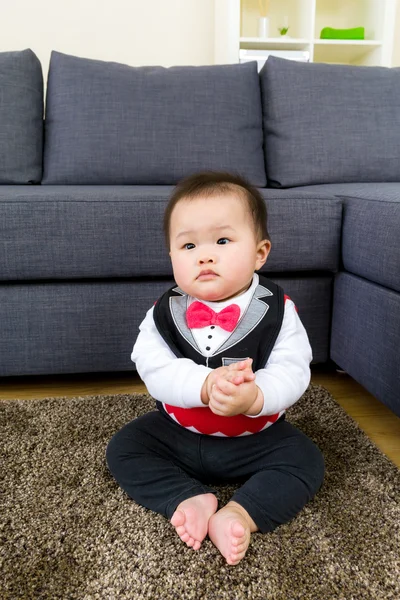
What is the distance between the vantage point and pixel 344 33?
9.51 feet

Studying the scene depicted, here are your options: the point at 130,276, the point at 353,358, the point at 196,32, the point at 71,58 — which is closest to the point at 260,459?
the point at 353,358

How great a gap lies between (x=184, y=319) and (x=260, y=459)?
26 cm

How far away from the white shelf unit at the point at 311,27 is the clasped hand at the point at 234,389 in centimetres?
246

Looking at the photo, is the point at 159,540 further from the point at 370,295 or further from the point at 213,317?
the point at 370,295

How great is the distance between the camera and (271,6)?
9.99 ft

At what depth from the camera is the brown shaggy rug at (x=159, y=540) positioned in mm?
632

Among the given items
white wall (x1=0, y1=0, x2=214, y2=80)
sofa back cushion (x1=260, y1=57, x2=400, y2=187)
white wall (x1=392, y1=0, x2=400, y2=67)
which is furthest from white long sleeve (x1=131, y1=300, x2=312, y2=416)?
white wall (x1=392, y1=0, x2=400, y2=67)

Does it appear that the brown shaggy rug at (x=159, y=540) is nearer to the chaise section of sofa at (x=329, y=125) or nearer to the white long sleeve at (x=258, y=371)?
the white long sleeve at (x=258, y=371)

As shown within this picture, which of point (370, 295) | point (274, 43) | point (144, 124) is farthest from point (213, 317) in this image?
point (274, 43)

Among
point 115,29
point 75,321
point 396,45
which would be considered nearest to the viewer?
point 75,321

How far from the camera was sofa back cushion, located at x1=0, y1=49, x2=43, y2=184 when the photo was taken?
175 centimetres

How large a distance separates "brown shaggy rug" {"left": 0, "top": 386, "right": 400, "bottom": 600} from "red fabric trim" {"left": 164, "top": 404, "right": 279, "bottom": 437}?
0.11 metres

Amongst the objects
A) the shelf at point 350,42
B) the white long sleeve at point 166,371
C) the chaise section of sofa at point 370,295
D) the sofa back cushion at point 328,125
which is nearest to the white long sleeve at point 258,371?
the white long sleeve at point 166,371

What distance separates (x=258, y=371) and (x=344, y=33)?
8.85ft
